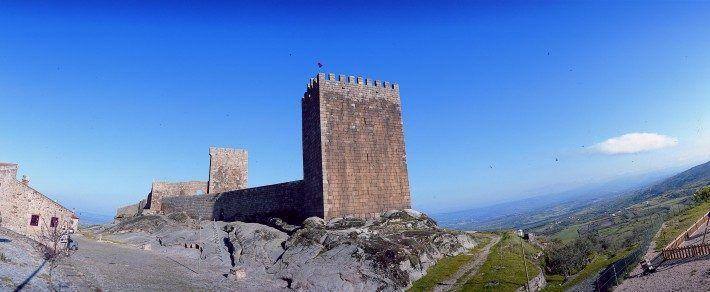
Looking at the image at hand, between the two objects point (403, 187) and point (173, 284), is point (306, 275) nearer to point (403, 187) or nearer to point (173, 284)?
point (173, 284)

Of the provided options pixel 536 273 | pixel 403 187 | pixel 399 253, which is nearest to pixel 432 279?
pixel 399 253

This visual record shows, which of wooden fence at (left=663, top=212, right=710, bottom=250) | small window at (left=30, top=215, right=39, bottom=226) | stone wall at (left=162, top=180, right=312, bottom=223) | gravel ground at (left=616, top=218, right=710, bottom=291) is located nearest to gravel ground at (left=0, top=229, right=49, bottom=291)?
small window at (left=30, top=215, right=39, bottom=226)

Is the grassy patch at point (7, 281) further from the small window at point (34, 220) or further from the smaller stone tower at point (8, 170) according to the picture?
the small window at point (34, 220)

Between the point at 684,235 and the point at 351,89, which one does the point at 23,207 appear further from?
the point at 684,235

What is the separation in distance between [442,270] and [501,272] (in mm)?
3409

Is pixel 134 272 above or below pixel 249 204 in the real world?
below

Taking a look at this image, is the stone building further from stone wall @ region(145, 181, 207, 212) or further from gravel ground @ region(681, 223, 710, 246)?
gravel ground @ region(681, 223, 710, 246)

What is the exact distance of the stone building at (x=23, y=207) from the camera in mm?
27312

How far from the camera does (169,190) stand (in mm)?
48875

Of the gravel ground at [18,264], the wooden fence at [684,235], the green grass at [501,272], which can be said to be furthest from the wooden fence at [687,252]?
the gravel ground at [18,264]

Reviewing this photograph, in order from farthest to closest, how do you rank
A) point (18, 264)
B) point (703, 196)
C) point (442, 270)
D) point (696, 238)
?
point (703, 196) → point (696, 238) → point (442, 270) → point (18, 264)

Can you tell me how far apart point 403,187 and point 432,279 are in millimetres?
10613

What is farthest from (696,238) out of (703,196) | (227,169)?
(227,169)

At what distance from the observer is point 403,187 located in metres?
32.5
